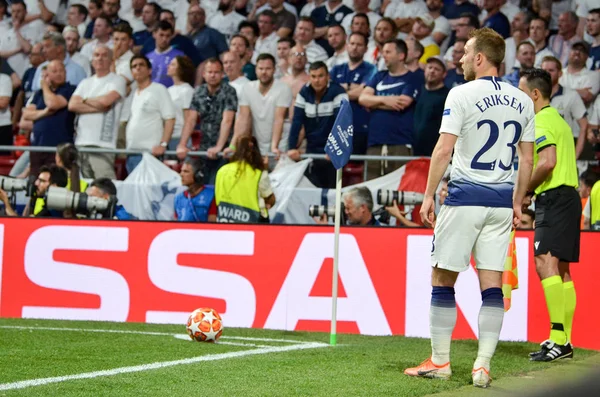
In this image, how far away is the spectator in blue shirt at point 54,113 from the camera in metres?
13.3

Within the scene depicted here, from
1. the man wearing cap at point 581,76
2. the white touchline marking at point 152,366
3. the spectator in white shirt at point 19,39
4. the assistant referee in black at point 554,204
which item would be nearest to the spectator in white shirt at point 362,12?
the man wearing cap at point 581,76

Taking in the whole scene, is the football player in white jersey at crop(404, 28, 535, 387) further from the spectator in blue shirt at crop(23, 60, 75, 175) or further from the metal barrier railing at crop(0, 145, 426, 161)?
the spectator in blue shirt at crop(23, 60, 75, 175)

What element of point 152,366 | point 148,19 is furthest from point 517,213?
point 148,19

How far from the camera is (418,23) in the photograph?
551 inches

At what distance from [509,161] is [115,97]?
8.07 metres

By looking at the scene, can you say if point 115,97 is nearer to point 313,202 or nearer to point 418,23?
point 313,202

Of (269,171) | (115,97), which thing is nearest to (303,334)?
(269,171)

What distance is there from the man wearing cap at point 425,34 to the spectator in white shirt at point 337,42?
1.01 metres

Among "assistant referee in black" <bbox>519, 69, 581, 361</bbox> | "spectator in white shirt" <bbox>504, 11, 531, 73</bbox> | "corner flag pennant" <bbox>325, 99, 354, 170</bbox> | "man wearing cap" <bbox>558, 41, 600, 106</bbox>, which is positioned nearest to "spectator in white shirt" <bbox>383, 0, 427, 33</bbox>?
"spectator in white shirt" <bbox>504, 11, 531, 73</bbox>

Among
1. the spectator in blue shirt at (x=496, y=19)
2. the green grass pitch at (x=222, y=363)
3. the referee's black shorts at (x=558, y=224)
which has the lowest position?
the green grass pitch at (x=222, y=363)

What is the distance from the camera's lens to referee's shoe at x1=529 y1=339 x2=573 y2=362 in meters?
7.44

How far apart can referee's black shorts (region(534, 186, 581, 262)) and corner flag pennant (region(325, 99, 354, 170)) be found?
1714mm

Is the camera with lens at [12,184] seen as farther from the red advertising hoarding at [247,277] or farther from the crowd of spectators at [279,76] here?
the red advertising hoarding at [247,277]

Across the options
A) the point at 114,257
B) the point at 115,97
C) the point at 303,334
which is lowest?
the point at 303,334
